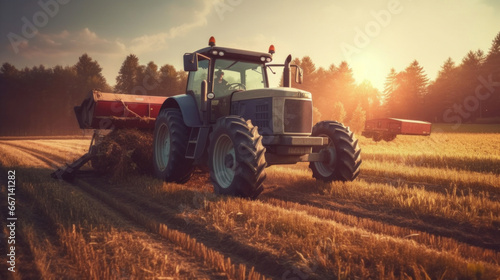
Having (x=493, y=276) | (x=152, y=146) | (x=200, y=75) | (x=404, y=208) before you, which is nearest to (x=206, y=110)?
(x=200, y=75)

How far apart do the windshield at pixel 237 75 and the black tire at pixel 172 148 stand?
1230 millimetres

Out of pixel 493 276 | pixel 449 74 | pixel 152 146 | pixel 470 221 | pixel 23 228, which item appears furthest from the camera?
pixel 449 74

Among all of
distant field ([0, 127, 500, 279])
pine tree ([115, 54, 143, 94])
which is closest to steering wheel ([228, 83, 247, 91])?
distant field ([0, 127, 500, 279])

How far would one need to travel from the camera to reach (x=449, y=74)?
50062 millimetres

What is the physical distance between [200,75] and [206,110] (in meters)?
1.03

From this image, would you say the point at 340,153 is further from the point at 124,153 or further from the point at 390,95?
the point at 390,95

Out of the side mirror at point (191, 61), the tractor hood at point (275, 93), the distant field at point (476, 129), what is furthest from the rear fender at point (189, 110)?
the distant field at point (476, 129)

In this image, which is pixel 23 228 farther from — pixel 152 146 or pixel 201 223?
pixel 152 146

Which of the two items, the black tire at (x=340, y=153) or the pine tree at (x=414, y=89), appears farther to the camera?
the pine tree at (x=414, y=89)

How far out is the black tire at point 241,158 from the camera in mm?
5441

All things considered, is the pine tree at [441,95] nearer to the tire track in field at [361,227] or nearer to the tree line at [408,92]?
the tree line at [408,92]

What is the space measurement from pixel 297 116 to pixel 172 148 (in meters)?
2.81

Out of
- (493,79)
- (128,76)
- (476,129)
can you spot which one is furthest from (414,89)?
(128,76)

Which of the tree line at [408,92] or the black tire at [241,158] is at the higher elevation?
the tree line at [408,92]
